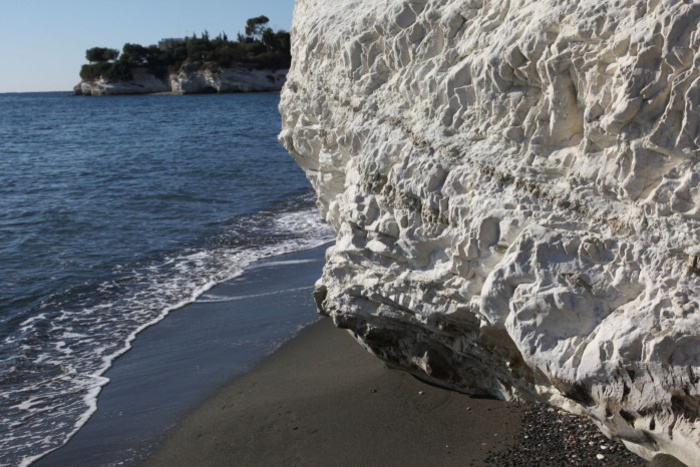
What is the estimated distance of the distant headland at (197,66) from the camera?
8931 centimetres

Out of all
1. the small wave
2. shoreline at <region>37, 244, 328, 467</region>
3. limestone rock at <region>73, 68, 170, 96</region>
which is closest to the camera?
shoreline at <region>37, 244, 328, 467</region>

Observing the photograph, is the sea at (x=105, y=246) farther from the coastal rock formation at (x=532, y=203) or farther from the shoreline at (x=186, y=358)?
the coastal rock formation at (x=532, y=203)

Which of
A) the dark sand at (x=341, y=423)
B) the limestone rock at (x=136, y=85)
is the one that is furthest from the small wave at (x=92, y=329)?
the limestone rock at (x=136, y=85)

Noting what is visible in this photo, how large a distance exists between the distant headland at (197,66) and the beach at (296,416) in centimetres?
8298

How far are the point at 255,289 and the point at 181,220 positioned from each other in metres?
5.60

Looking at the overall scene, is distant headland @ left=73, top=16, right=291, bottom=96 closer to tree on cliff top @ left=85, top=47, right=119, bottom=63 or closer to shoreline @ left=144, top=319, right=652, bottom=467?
tree on cliff top @ left=85, top=47, right=119, bottom=63

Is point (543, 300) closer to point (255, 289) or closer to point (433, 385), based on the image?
point (433, 385)

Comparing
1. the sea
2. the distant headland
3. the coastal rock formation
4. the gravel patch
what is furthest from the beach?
the distant headland

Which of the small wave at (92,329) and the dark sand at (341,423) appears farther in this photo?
the small wave at (92,329)

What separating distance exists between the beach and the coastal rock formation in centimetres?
25

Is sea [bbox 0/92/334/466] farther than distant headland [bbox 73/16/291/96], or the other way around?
distant headland [bbox 73/16/291/96]

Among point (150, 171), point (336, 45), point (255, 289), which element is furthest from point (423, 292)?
point (150, 171)

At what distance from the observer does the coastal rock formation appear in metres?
3.41

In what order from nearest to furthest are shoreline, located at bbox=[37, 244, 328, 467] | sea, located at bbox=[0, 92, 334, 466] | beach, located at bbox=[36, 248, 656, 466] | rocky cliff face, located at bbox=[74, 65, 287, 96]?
1. beach, located at bbox=[36, 248, 656, 466]
2. shoreline, located at bbox=[37, 244, 328, 467]
3. sea, located at bbox=[0, 92, 334, 466]
4. rocky cliff face, located at bbox=[74, 65, 287, 96]
